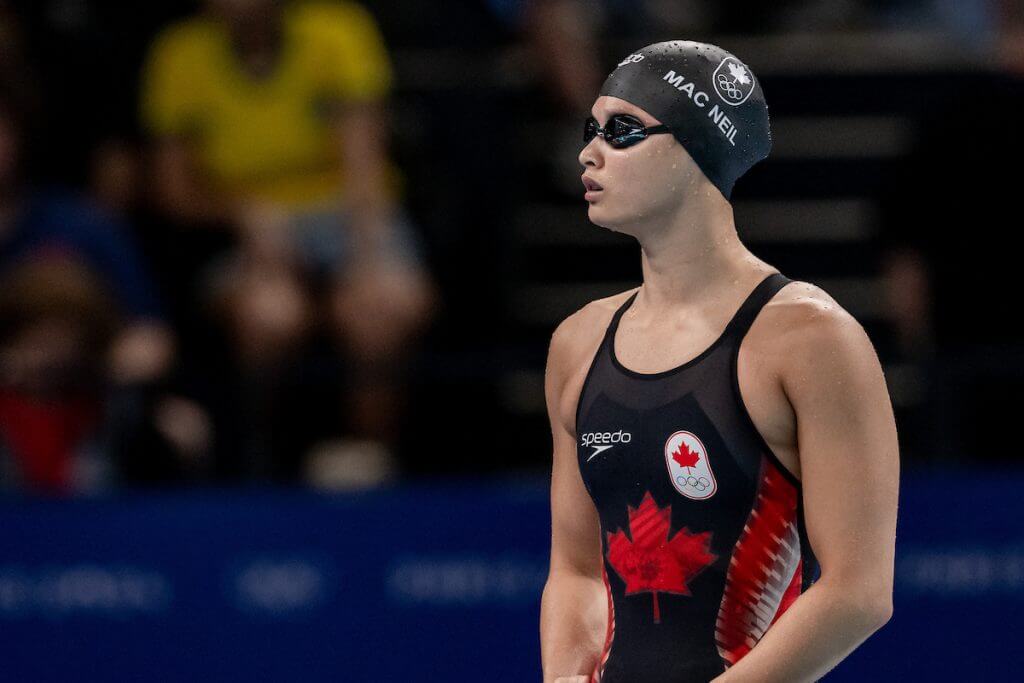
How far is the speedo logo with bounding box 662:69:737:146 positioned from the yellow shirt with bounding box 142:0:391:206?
14.2 ft

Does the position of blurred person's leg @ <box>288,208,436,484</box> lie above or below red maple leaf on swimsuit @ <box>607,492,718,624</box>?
above

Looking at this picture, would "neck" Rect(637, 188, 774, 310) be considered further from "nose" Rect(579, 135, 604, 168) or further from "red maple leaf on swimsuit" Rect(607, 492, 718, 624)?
"red maple leaf on swimsuit" Rect(607, 492, 718, 624)

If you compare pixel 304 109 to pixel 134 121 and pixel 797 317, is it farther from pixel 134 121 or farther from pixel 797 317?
pixel 797 317

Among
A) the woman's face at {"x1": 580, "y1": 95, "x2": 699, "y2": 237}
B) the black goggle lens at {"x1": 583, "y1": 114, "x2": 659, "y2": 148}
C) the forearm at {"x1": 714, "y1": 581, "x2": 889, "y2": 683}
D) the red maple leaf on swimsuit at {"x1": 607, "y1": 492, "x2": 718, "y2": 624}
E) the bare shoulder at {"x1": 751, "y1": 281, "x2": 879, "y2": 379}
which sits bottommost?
the forearm at {"x1": 714, "y1": 581, "x2": 889, "y2": 683}

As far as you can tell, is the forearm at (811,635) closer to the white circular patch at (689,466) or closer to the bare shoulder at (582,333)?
the white circular patch at (689,466)

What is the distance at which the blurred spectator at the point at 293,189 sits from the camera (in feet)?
23.1

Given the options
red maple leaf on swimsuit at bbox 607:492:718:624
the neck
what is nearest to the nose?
the neck

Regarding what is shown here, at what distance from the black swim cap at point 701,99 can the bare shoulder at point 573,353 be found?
1.14 ft

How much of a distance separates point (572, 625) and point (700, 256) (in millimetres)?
713

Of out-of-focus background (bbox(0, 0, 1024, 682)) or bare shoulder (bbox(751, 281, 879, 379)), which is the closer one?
bare shoulder (bbox(751, 281, 879, 379))

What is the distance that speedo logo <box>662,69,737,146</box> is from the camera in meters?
3.02

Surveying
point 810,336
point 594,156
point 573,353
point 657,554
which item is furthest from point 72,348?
point 810,336

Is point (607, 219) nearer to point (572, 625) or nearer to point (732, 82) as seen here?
point (732, 82)

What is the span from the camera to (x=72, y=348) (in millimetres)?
6316
